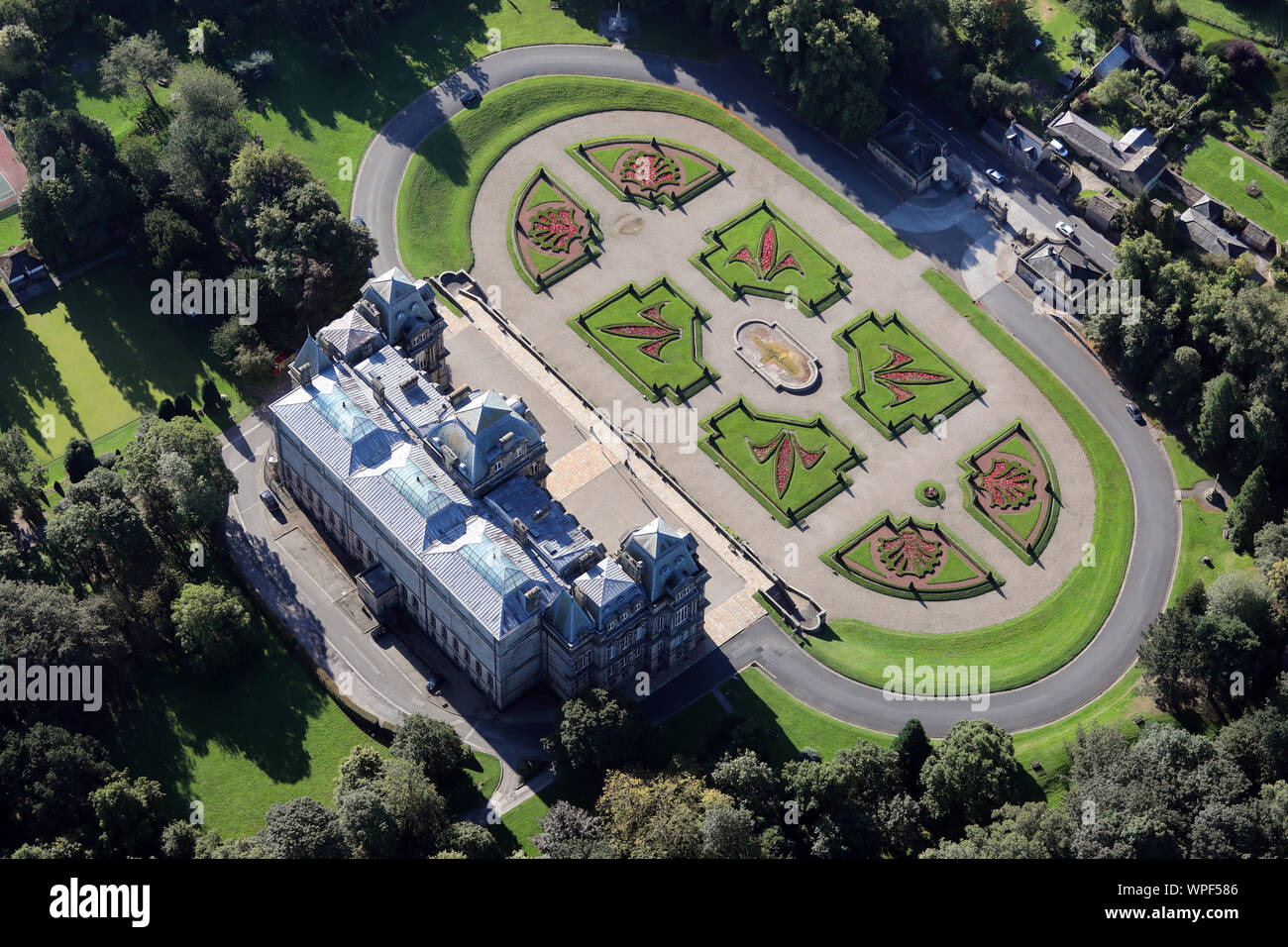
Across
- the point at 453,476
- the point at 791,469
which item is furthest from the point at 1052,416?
the point at 453,476

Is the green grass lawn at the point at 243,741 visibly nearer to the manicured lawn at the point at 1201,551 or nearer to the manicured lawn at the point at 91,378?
the manicured lawn at the point at 91,378

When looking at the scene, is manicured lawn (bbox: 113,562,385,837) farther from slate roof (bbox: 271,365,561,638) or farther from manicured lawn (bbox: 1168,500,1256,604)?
manicured lawn (bbox: 1168,500,1256,604)

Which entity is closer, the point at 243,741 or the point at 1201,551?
the point at 243,741

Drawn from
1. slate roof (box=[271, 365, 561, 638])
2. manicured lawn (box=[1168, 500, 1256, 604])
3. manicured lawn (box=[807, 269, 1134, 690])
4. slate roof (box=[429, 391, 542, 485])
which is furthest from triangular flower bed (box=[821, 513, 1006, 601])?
slate roof (box=[429, 391, 542, 485])

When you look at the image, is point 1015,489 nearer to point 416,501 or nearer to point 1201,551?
point 1201,551

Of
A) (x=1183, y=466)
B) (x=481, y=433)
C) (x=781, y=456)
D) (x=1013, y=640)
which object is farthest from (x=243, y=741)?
(x=1183, y=466)

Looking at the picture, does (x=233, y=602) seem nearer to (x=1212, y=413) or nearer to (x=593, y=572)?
(x=593, y=572)

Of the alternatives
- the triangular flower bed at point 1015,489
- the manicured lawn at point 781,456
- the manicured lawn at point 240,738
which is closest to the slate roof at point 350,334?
the manicured lawn at point 240,738
